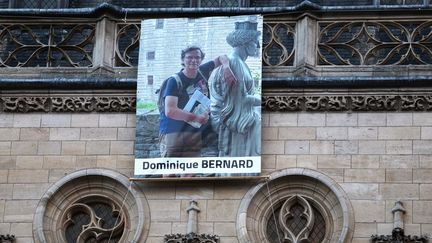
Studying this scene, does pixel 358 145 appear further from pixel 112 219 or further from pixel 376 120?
pixel 112 219

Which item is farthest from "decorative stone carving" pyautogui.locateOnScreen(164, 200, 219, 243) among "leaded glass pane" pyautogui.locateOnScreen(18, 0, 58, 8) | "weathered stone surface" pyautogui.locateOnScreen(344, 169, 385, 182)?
"leaded glass pane" pyautogui.locateOnScreen(18, 0, 58, 8)

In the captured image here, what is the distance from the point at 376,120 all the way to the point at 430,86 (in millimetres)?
980

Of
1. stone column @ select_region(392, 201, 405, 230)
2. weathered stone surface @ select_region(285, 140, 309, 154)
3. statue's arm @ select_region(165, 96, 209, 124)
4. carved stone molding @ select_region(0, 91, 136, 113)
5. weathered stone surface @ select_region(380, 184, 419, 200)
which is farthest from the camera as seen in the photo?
carved stone molding @ select_region(0, 91, 136, 113)

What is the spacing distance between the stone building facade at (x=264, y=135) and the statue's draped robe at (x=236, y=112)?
0.85 ft

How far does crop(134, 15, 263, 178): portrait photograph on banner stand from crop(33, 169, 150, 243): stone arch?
39 centimetres

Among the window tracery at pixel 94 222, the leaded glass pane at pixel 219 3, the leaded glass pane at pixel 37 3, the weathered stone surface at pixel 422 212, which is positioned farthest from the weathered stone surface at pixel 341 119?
the leaded glass pane at pixel 37 3

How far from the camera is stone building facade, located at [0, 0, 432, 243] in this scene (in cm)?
2267

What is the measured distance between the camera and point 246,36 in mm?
23766

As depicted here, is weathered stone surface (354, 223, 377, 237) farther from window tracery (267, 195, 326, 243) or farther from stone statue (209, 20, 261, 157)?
stone statue (209, 20, 261, 157)

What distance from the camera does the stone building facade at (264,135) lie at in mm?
22672

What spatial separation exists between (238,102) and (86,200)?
2.78 m

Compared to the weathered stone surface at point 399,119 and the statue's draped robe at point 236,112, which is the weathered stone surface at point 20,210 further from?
the weathered stone surface at point 399,119

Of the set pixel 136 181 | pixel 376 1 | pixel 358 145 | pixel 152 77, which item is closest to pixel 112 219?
pixel 136 181

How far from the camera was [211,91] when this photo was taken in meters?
23.5
